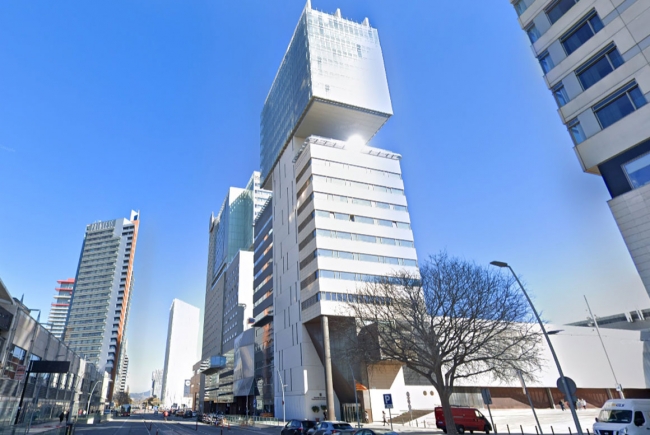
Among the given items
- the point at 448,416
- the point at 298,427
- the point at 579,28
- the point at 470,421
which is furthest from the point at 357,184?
the point at 448,416

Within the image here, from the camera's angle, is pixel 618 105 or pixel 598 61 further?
pixel 598 61

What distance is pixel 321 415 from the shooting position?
55344 millimetres

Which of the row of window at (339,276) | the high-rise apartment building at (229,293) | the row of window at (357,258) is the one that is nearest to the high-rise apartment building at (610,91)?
the row of window at (339,276)

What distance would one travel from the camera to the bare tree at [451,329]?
1115 inches

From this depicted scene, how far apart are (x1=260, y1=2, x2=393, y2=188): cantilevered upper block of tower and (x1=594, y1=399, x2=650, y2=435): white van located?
217ft

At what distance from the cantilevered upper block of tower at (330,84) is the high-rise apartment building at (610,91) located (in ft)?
166

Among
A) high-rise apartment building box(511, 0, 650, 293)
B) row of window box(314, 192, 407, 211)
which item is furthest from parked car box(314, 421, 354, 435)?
row of window box(314, 192, 407, 211)

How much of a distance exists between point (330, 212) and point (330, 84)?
3066 cm

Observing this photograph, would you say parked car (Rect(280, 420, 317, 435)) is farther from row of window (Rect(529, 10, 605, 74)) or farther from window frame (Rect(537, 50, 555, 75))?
row of window (Rect(529, 10, 605, 74))

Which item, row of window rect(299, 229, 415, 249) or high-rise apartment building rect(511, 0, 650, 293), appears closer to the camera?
high-rise apartment building rect(511, 0, 650, 293)

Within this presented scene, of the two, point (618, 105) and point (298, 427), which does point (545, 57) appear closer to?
point (618, 105)

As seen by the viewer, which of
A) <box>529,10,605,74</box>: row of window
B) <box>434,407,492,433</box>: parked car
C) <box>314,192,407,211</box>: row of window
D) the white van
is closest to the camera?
the white van

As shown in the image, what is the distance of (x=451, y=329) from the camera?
95.9 ft

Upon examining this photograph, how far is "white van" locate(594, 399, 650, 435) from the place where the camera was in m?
18.4
